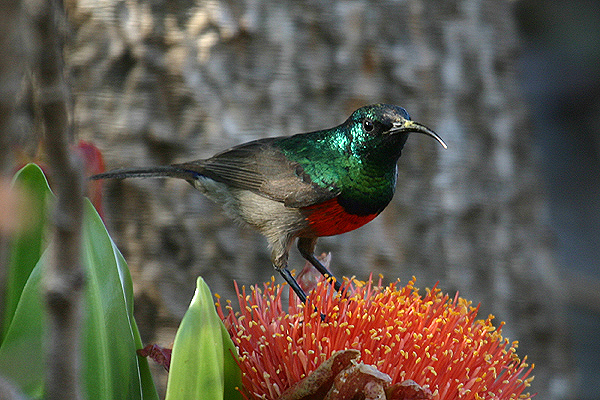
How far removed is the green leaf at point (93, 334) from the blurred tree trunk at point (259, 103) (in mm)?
1252

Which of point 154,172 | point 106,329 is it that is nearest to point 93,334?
point 106,329

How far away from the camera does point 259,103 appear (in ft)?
6.97

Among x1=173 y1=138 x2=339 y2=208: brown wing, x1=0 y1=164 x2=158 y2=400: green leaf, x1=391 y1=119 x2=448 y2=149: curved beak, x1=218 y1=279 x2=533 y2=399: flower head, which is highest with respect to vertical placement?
x1=391 y1=119 x2=448 y2=149: curved beak

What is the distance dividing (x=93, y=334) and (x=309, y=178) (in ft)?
1.72

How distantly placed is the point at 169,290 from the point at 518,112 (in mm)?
1462

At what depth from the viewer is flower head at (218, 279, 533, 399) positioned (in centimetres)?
91

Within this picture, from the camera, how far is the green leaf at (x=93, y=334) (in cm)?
80

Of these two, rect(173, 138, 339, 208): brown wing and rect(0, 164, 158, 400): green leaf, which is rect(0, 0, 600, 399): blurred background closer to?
rect(173, 138, 339, 208): brown wing

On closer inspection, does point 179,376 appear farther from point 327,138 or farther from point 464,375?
point 327,138

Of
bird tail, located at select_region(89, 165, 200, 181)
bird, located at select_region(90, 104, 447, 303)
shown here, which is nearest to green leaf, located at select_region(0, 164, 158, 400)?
bird, located at select_region(90, 104, 447, 303)

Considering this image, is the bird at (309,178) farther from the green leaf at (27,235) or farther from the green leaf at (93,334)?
the green leaf at (93,334)

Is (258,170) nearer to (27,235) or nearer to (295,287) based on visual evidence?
(295,287)

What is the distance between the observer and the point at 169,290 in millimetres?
2094

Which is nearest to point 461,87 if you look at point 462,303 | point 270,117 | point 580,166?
point 270,117
